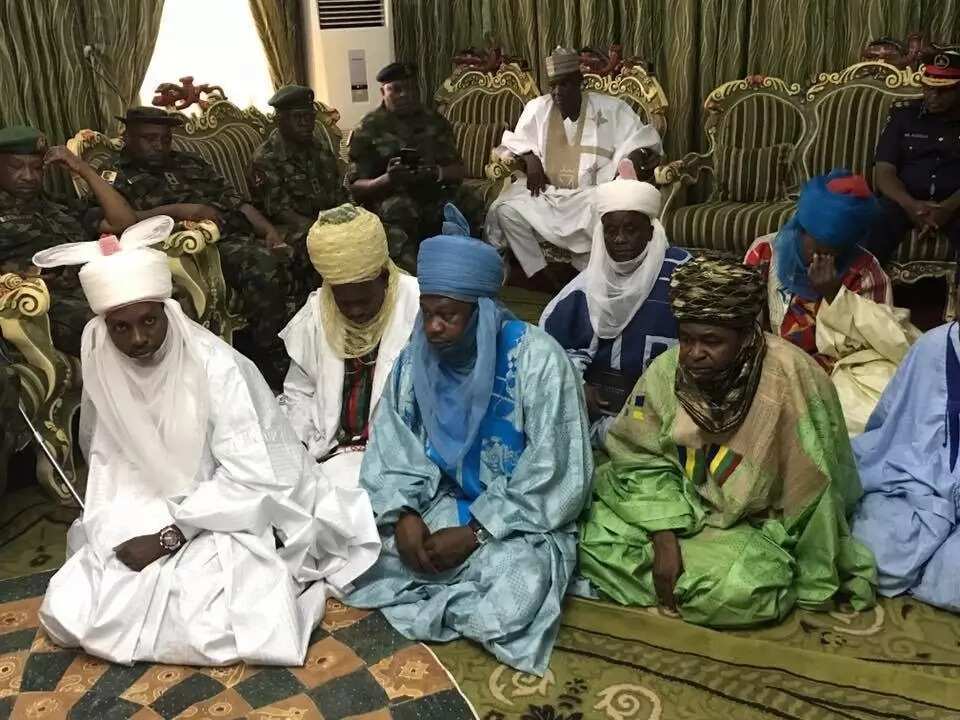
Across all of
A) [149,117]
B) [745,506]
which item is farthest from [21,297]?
[745,506]

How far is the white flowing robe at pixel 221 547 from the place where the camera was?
2.30 metres

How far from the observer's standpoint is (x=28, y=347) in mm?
3164

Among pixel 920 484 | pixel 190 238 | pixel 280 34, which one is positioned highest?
pixel 280 34

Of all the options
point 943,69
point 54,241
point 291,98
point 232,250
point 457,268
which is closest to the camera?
point 457,268

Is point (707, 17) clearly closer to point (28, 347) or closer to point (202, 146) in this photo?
point (202, 146)

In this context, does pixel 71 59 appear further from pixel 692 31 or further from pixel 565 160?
pixel 692 31

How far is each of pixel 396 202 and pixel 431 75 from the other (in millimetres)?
2460

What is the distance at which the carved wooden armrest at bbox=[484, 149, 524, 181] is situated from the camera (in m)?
5.39

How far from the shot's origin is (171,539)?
2410mm

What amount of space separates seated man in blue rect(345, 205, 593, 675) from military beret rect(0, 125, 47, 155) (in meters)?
2.02

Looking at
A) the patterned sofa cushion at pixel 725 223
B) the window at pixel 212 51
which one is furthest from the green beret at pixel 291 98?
the patterned sofa cushion at pixel 725 223

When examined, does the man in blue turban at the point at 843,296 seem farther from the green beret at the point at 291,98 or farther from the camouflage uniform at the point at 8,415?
the camouflage uniform at the point at 8,415

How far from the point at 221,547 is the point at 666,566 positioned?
3.71 feet

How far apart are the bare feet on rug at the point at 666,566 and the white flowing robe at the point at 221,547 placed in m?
0.74
